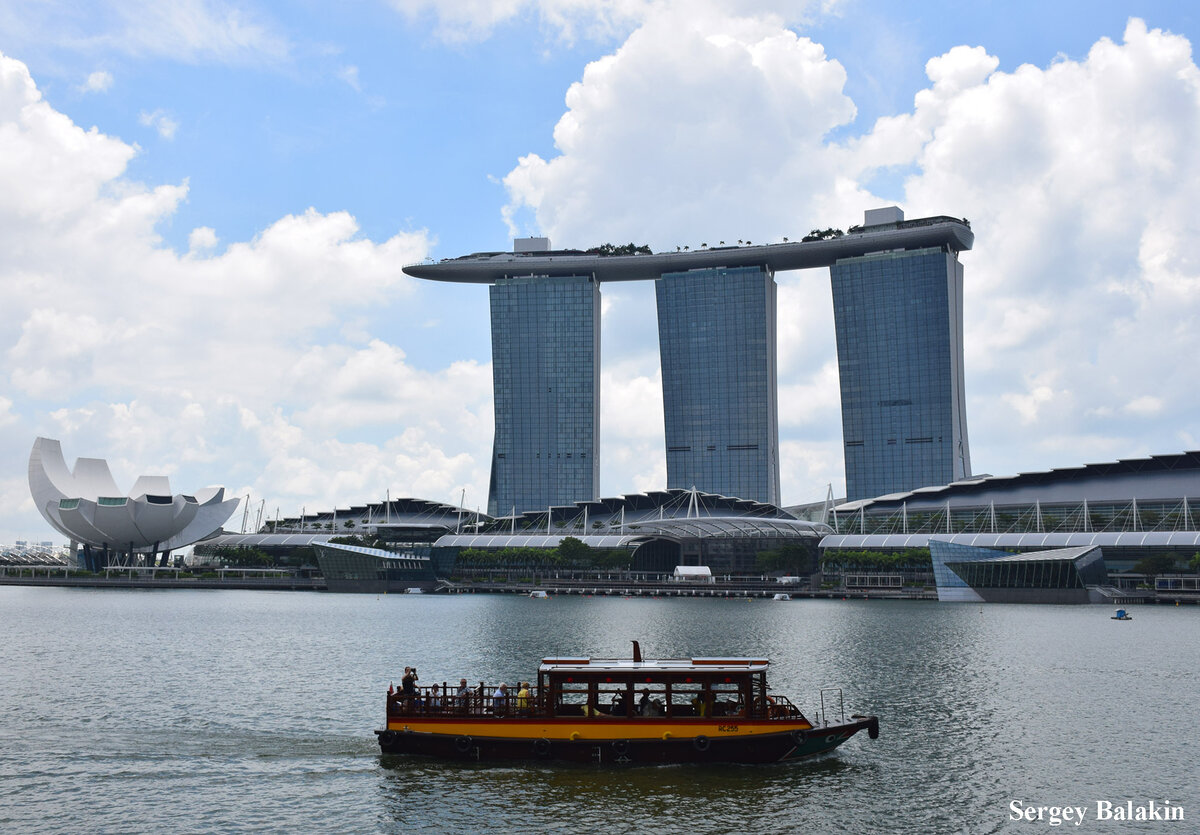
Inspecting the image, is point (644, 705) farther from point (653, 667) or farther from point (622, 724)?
point (653, 667)

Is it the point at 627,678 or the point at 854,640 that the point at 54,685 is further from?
the point at 854,640

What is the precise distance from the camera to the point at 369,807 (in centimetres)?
3347

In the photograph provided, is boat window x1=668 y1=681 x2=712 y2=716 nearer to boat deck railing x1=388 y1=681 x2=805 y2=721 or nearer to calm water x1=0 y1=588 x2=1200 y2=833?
boat deck railing x1=388 y1=681 x2=805 y2=721

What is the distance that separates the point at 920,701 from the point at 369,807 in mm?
29578

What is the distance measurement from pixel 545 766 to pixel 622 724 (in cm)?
310

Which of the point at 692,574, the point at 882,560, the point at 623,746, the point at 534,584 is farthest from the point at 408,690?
the point at 534,584

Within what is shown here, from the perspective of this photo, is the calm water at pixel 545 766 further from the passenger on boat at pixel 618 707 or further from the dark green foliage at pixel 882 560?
the dark green foliage at pixel 882 560

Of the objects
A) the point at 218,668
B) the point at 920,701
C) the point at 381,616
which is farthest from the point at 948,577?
the point at 218,668

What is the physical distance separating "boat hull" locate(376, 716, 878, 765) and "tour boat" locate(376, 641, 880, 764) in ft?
0.12

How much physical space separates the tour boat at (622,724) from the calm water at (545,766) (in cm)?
85

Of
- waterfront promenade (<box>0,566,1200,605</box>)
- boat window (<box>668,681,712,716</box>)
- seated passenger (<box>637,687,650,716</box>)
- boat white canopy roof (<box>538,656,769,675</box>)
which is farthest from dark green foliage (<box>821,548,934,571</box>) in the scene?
seated passenger (<box>637,687,650,716</box>)

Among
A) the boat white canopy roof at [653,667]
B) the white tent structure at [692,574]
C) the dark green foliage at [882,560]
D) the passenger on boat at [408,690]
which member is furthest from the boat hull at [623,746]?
the white tent structure at [692,574]

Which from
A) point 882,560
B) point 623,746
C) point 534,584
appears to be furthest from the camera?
point 534,584

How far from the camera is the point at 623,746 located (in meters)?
38.2
